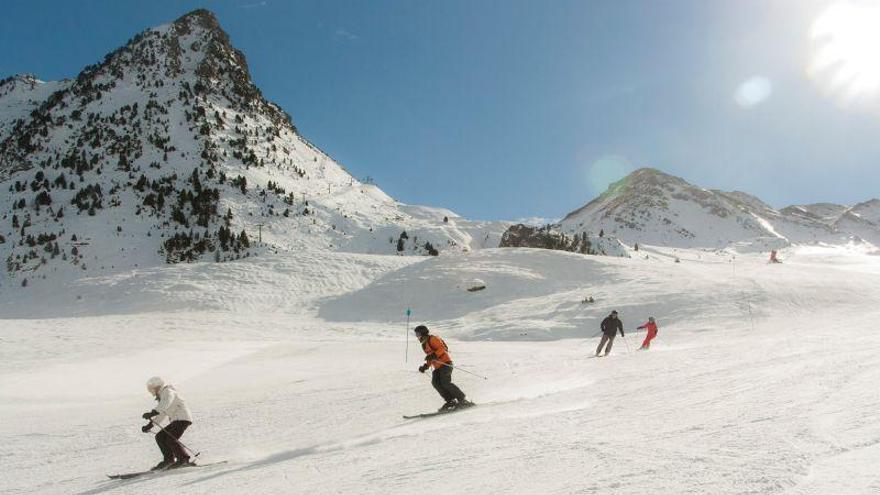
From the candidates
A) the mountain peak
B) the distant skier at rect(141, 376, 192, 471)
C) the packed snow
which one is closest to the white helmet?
the distant skier at rect(141, 376, 192, 471)

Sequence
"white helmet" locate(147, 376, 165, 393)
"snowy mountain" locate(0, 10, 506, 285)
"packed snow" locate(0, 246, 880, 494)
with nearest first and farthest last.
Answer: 1. "packed snow" locate(0, 246, 880, 494)
2. "white helmet" locate(147, 376, 165, 393)
3. "snowy mountain" locate(0, 10, 506, 285)

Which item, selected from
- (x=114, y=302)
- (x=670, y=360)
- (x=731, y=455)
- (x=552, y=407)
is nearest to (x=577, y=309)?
→ (x=670, y=360)

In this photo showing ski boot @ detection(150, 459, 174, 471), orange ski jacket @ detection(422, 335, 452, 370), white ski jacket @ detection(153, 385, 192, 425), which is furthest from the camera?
orange ski jacket @ detection(422, 335, 452, 370)

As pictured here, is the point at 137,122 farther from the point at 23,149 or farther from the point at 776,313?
the point at 776,313

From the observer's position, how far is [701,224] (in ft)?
541

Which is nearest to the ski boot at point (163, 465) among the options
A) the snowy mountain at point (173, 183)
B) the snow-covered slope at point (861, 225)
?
the snowy mountain at point (173, 183)

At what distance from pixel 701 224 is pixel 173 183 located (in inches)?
5775

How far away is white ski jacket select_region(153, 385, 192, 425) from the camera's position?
8938mm

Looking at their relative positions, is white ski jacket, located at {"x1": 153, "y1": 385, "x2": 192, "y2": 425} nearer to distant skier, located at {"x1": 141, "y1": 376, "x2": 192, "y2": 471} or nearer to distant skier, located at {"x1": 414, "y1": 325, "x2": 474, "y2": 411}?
distant skier, located at {"x1": 141, "y1": 376, "x2": 192, "y2": 471}

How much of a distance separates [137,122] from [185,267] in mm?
50076

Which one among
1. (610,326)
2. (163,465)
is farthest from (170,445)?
(610,326)

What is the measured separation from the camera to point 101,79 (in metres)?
99.9

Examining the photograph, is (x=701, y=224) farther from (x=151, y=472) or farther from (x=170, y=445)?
(x=151, y=472)

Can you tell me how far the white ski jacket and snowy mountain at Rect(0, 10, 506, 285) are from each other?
52.4 metres
